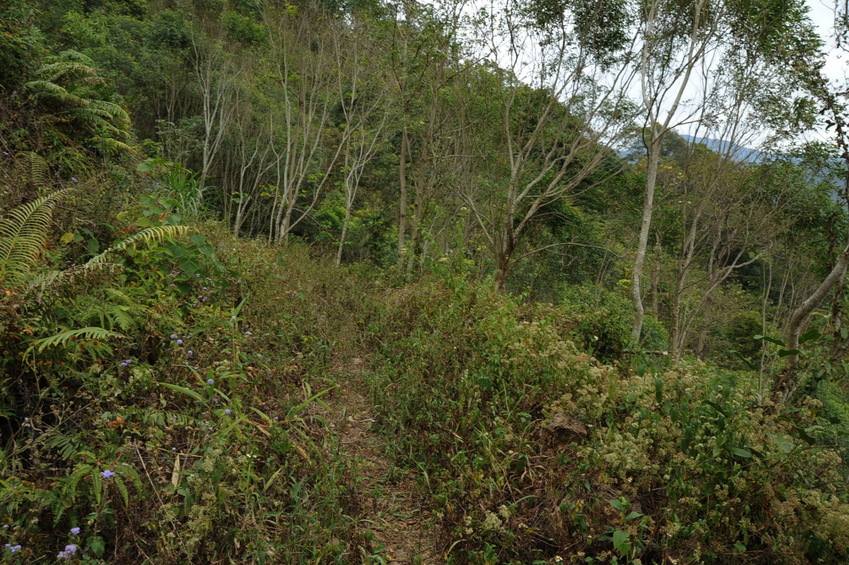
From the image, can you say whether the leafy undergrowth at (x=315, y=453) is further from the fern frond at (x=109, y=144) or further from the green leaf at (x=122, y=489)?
the fern frond at (x=109, y=144)

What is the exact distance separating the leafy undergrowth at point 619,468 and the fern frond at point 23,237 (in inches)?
119

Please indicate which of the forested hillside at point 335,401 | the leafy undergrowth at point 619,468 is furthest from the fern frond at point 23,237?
the leafy undergrowth at point 619,468

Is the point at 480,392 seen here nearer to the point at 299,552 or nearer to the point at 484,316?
the point at 484,316

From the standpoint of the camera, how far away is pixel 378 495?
11.1ft

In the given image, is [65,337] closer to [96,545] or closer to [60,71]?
[96,545]

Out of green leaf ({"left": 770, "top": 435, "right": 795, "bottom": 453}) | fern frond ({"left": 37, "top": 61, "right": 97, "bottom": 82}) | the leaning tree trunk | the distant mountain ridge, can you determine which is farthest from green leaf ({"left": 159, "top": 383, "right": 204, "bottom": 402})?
the distant mountain ridge

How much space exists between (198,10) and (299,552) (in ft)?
60.8

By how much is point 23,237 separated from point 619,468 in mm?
4334

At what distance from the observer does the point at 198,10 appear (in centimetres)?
1609

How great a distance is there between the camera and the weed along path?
3.05 m

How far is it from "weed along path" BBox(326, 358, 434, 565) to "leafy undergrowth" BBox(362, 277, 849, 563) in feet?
0.53

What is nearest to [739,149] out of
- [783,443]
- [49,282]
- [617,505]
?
[783,443]

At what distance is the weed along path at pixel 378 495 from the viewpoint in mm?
A: 3053

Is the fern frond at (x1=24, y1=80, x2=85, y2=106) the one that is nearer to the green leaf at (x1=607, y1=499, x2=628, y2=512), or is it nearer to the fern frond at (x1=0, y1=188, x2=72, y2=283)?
the fern frond at (x1=0, y1=188, x2=72, y2=283)
